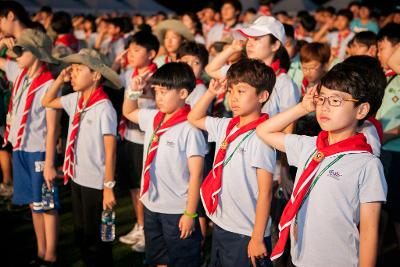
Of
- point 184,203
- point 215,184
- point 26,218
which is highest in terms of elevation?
point 215,184

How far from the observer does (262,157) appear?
132 inches

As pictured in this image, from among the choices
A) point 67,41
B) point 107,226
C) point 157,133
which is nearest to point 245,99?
point 157,133

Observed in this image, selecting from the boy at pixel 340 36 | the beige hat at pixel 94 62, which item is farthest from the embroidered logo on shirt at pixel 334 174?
the boy at pixel 340 36

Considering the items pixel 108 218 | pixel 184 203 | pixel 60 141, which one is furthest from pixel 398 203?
pixel 60 141

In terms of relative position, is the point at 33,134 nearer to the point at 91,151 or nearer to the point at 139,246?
the point at 91,151

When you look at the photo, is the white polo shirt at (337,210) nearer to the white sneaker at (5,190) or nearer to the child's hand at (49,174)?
the child's hand at (49,174)

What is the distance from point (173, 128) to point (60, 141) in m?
4.36

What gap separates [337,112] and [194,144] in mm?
1350

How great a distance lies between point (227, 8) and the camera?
9.63 m

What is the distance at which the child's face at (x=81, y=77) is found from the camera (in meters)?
4.47

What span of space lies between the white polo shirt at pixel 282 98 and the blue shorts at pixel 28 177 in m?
2.19

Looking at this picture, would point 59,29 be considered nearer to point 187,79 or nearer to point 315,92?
point 187,79

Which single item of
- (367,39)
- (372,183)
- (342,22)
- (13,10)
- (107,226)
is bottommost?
(107,226)

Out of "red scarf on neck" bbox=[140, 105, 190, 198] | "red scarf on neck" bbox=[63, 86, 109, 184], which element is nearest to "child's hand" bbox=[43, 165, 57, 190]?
"red scarf on neck" bbox=[63, 86, 109, 184]
